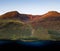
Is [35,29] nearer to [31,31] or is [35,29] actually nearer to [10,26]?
[31,31]

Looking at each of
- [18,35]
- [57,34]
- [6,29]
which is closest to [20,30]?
[18,35]

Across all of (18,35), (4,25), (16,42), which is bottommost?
(16,42)

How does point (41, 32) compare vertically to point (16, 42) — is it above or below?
above

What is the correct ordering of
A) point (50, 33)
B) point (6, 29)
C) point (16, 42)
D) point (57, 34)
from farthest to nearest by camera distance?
point (16, 42) → point (6, 29) → point (50, 33) → point (57, 34)

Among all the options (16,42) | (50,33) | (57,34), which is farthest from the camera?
(16,42)

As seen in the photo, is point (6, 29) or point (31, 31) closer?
point (31, 31)

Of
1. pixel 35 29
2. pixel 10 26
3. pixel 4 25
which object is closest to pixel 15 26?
pixel 10 26

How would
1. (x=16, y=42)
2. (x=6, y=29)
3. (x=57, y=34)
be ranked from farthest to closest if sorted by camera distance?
(x=16, y=42) → (x=6, y=29) → (x=57, y=34)

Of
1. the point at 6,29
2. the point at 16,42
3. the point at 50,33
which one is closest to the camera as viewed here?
the point at 50,33

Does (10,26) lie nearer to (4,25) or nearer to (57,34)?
(4,25)
